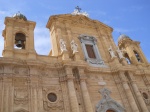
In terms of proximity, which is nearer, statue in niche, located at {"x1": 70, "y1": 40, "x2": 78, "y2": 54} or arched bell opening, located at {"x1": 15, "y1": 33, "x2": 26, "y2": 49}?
arched bell opening, located at {"x1": 15, "y1": 33, "x2": 26, "y2": 49}

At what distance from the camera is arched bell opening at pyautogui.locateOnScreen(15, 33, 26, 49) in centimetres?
1489

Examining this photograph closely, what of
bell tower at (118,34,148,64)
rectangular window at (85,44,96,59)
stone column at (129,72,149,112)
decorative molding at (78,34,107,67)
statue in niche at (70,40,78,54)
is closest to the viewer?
stone column at (129,72,149,112)

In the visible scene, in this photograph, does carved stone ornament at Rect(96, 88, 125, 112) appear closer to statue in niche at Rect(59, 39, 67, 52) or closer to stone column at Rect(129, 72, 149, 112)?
stone column at Rect(129, 72, 149, 112)

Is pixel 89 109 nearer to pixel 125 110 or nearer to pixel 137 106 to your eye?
pixel 125 110

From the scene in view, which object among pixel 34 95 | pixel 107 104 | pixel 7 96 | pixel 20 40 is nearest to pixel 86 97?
pixel 107 104

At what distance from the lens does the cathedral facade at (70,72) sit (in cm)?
1195

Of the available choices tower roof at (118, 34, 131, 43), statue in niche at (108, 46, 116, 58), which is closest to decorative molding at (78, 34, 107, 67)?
statue in niche at (108, 46, 116, 58)

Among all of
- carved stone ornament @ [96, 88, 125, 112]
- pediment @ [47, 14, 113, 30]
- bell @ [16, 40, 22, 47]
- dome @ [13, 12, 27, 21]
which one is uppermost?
pediment @ [47, 14, 113, 30]

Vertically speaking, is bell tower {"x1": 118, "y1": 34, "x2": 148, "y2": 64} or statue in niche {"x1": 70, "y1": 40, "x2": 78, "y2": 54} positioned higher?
bell tower {"x1": 118, "y1": 34, "x2": 148, "y2": 64}

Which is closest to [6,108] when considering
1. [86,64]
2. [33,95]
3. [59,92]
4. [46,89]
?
[33,95]

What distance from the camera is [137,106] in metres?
14.6

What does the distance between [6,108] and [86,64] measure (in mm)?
6469

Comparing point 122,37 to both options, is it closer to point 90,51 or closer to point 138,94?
point 90,51

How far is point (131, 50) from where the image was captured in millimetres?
19672
